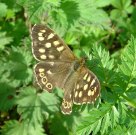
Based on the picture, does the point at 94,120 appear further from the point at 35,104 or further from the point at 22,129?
the point at 22,129

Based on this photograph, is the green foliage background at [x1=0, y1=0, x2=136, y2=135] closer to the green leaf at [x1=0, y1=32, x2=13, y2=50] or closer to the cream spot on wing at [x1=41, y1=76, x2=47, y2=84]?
the green leaf at [x1=0, y1=32, x2=13, y2=50]

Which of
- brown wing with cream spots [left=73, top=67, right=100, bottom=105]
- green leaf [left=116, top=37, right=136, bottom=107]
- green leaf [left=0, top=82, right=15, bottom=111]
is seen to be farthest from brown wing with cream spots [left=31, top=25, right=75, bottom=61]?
green leaf [left=0, top=82, right=15, bottom=111]

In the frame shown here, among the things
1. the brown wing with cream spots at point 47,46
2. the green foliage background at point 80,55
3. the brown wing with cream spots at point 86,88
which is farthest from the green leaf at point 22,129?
the brown wing with cream spots at point 86,88

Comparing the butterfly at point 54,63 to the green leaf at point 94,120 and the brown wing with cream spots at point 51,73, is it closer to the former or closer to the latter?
the brown wing with cream spots at point 51,73

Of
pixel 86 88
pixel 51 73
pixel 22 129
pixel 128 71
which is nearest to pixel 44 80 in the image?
pixel 51 73

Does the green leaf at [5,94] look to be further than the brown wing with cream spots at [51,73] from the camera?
Yes
